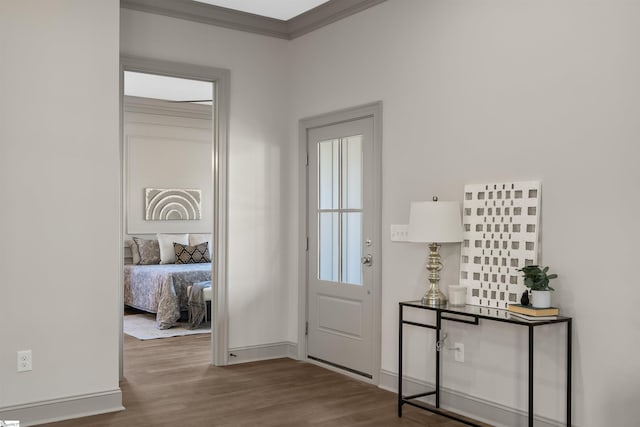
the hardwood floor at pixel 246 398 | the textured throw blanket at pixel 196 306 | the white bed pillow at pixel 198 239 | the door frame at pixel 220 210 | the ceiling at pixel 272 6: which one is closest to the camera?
the hardwood floor at pixel 246 398

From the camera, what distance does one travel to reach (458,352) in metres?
4.14

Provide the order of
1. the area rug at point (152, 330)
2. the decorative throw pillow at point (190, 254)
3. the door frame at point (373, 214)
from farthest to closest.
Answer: the decorative throw pillow at point (190, 254) → the area rug at point (152, 330) → the door frame at point (373, 214)

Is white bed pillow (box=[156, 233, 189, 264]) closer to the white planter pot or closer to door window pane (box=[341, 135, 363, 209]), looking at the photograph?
door window pane (box=[341, 135, 363, 209])

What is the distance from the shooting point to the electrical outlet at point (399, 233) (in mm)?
4527

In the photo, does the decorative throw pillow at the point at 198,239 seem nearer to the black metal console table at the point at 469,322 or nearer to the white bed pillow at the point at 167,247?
the white bed pillow at the point at 167,247

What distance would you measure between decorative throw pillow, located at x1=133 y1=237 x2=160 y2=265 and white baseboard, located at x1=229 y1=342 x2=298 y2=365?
146 inches

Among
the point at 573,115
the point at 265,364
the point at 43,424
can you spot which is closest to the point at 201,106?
the point at 265,364

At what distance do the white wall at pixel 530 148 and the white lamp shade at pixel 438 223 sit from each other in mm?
266

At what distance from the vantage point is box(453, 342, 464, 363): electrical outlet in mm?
4113

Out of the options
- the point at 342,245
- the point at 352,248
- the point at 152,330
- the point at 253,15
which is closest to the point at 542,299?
the point at 352,248

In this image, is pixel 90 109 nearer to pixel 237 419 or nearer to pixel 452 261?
pixel 237 419

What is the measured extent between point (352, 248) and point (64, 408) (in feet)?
7.84

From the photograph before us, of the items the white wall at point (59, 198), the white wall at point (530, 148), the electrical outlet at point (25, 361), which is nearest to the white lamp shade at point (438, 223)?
the white wall at point (530, 148)

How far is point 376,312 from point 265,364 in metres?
1.26
